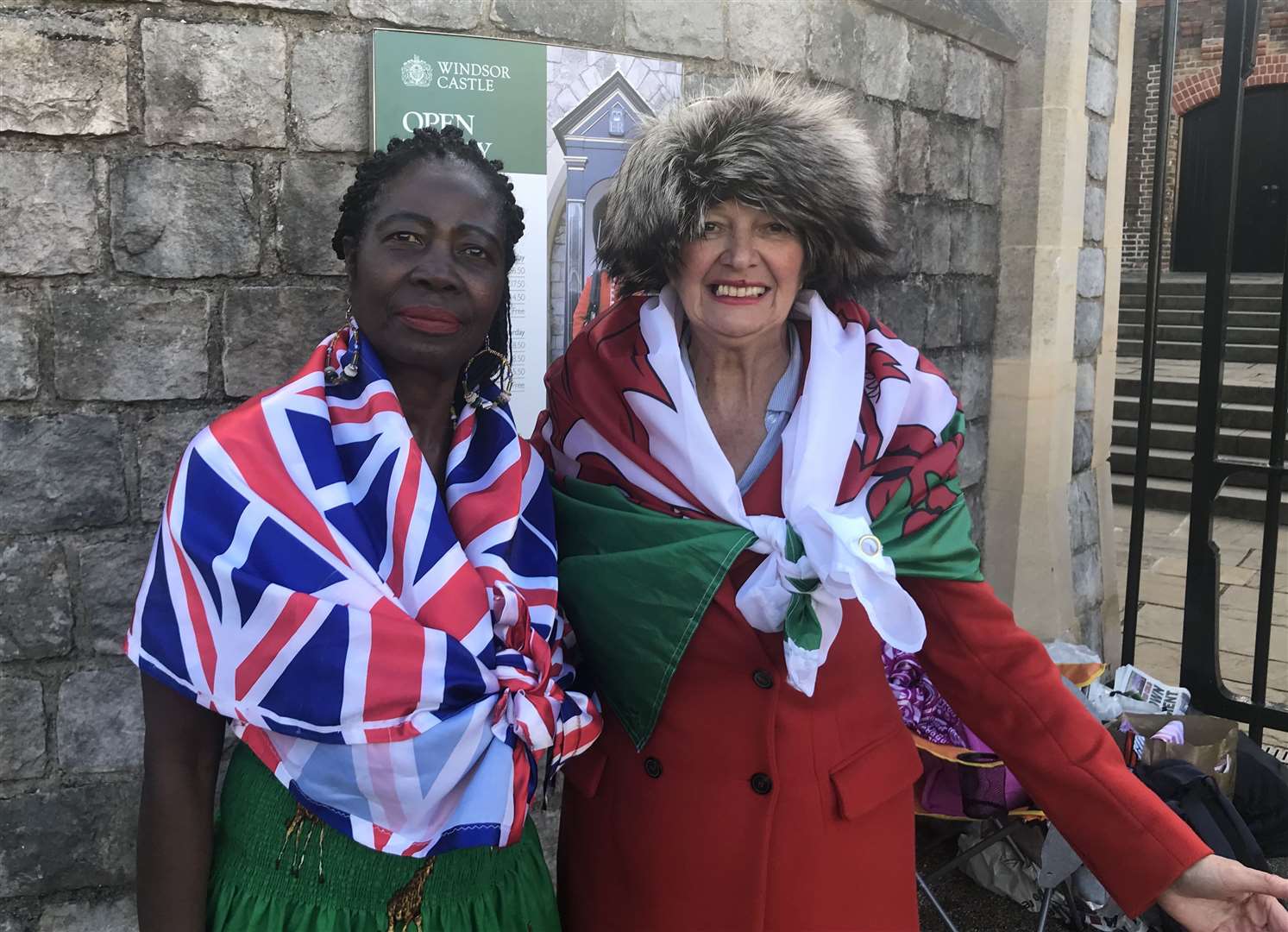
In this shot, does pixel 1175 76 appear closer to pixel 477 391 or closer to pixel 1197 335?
pixel 1197 335

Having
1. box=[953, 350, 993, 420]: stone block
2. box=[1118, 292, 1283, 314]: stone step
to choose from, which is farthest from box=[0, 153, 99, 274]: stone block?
box=[1118, 292, 1283, 314]: stone step

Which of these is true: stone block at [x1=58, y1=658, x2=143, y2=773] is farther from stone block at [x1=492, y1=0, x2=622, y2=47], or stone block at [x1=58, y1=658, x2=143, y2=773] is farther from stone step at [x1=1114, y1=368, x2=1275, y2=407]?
stone step at [x1=1114, y1=368, x2=1275, y2=407]

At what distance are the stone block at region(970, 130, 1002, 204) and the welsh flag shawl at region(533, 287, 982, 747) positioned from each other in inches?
121

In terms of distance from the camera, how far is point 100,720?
8.40ft

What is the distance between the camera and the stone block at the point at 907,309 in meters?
4.21

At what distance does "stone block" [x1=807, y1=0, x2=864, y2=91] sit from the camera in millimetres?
3686

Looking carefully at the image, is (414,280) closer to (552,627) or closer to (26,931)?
(552,627)

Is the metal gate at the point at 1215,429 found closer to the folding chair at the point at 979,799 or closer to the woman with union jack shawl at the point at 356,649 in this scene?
the folding chair at the point at 979,799

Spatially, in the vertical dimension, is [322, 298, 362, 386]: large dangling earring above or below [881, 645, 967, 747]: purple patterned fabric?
above

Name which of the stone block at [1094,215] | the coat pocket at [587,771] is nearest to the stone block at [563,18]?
the coat pocket at [587,771]

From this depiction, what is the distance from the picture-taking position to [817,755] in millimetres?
1731

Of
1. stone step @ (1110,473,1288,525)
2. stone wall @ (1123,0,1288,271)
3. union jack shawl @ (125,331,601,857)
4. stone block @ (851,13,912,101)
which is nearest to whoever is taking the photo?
union jack shawl @ (125,331,601,857)

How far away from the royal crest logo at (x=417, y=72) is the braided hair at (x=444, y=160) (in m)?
1.18

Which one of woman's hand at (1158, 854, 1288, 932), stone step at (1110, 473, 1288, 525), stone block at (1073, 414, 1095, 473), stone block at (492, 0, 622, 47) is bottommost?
stone step at (1110, 473, 1288, 525)
